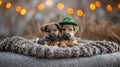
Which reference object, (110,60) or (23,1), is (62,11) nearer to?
(23,1)

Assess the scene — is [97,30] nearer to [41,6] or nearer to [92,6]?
[92,6]

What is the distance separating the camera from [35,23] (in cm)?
182

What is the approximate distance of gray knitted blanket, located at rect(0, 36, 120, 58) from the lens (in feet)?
2.82

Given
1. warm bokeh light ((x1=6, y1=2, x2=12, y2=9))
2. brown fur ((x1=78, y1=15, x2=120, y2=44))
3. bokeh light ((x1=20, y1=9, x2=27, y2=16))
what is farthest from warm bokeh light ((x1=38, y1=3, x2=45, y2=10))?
brown fur ((x1=78, y1=15, x2=120, y2=44))

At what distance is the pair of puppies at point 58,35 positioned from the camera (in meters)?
1.03

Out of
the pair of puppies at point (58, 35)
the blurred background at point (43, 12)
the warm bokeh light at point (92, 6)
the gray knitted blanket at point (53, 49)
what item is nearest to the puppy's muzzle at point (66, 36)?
the pair of puppies at point (58, 35)

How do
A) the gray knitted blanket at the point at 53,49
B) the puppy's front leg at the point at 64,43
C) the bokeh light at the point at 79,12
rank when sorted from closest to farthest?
the gray knitted blanket at the point at 53,49
the puppy's front leg at the point at 64,43
the bokeh light at the point at 79,12

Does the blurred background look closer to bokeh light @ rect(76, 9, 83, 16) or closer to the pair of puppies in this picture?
bokeh light @ rect(76, 9, 83, 16)

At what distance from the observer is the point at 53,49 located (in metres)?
0.88

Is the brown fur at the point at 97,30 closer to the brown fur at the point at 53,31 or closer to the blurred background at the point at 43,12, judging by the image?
the blurred background at the point at 43,12

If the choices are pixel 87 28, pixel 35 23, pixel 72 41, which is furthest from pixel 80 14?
pixel 72 41

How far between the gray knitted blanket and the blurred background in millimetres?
760

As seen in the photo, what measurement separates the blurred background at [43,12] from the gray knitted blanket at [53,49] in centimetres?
76

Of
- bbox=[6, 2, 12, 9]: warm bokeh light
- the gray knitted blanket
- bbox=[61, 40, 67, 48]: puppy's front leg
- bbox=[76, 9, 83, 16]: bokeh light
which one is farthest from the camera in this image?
bbox=[76, 9, 83, 16]: bokeh light
